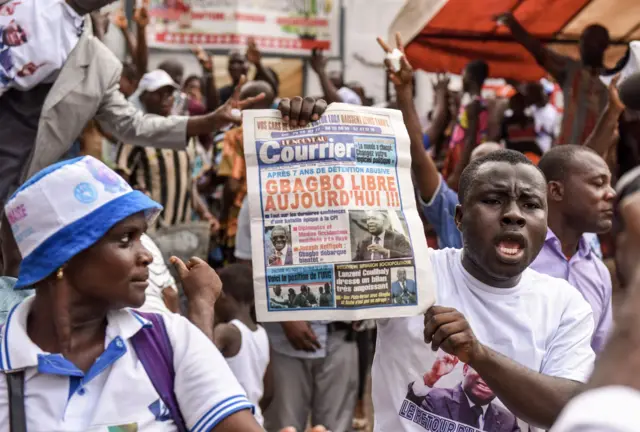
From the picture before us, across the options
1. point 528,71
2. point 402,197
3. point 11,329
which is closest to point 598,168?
point 402,197

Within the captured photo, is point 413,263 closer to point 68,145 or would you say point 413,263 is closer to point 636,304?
point 636,304

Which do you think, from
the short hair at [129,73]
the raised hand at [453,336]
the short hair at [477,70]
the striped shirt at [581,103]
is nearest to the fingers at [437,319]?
the raised hand at [453,336]

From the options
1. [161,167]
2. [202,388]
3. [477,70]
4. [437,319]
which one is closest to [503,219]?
[437,319]

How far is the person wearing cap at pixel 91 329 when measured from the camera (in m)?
2.24

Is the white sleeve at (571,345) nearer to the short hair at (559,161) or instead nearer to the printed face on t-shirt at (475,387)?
the printed face on t-shirt at (475,387)

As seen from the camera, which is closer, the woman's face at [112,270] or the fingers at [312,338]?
the woman's face at [112,270]

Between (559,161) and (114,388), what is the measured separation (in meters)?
2.42

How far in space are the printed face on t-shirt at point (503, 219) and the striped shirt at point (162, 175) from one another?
3.85 meters

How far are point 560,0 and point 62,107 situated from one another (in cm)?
400

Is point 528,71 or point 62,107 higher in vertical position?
point 528,71

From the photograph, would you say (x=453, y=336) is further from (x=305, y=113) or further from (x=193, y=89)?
(x=193, y=89)

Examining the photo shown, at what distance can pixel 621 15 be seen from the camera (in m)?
6.63

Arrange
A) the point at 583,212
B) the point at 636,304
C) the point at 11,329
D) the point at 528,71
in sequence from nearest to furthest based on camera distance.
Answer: the point at 636,304 → the point at 11,329 → the point at 583,212 → the point at 528,71

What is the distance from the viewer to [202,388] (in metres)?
2.30
